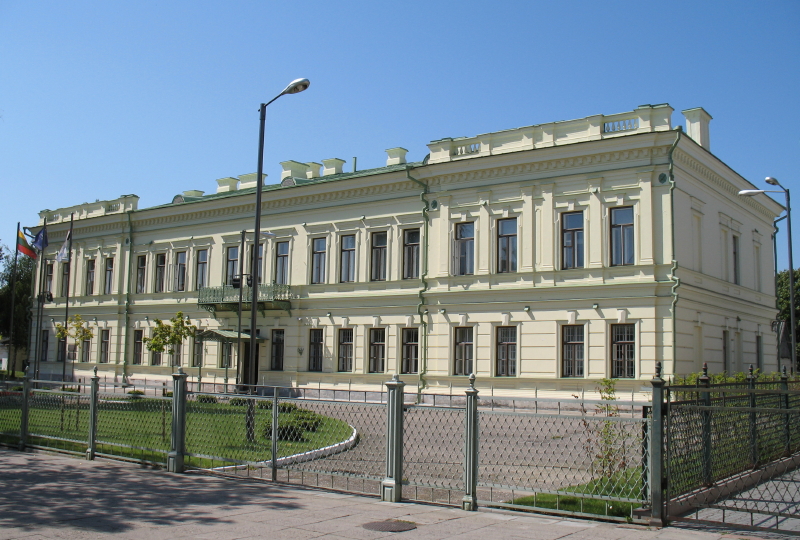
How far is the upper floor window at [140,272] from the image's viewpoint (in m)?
40.6

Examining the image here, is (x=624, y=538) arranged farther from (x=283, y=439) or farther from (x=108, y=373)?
(x=108, y=373)

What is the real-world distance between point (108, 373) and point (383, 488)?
3472 cm

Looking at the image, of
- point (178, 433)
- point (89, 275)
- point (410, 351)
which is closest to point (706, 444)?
point (178, 433)

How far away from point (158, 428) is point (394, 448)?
5.20 metres

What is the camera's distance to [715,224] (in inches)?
1105

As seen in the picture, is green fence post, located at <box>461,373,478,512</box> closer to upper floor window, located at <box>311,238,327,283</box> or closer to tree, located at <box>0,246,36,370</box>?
upper floor window, located at <box>311,238,327,283</box>

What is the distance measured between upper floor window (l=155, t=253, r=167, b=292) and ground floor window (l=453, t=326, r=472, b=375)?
18.4 metres

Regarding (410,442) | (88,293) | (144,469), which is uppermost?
(88,293)

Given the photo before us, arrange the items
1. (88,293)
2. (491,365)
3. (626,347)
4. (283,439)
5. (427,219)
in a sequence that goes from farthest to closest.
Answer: (88,293) < (427,219) < (491,365) < (626,347) < (283,439)

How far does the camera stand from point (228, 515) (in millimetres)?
8844

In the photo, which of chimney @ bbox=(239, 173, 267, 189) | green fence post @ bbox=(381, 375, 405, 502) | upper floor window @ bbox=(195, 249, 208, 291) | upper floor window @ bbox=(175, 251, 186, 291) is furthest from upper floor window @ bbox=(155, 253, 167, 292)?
green fence post @ bbox=(381, 375, 405, 502)

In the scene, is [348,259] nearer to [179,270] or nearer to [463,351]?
[463,351]

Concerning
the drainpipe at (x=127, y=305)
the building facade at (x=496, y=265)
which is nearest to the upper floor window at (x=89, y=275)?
the drainpipe at (x=127, y=305)

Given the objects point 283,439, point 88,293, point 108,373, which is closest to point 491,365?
point 283,439
